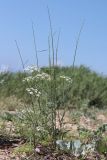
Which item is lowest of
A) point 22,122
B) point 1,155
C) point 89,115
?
point 1,155

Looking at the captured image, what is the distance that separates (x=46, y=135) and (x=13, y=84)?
30.8 feet

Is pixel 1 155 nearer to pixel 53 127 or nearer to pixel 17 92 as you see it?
pixel 53 127

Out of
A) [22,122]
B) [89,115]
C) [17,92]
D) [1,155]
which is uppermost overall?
[17,92]

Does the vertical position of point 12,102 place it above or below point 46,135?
above

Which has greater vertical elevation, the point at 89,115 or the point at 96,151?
the point at 89,115

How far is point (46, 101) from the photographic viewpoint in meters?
5.95

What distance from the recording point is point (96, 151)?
536 centimetres

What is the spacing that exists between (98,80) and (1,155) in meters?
11.5

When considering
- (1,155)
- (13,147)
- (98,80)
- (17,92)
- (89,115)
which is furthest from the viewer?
Answer: (98,80)

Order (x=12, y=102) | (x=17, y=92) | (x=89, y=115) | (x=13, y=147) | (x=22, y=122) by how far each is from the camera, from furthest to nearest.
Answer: (x=17, y=92) < (x=12, y=102) < (x=89, y=115) < (x=22, y=122) < (x=13, y=147)

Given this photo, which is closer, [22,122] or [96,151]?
[96,151]

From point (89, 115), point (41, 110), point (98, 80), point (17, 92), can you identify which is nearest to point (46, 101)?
point (41, 110)

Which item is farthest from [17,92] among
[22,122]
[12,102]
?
[22,122]

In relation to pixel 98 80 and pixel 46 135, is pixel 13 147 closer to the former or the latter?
pixel 46 135
